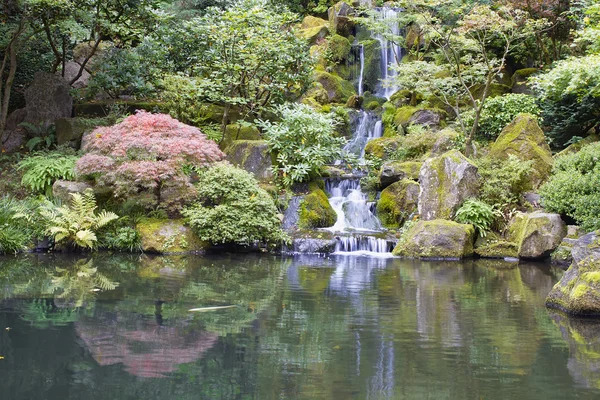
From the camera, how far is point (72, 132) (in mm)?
17422

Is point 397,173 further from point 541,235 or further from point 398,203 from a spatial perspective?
point 541,235

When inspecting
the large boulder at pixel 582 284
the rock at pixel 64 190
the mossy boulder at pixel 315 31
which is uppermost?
the mossy boulder at pixel 315 31

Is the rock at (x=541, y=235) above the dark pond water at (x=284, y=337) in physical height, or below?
above

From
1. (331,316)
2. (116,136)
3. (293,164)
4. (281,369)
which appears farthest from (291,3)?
(281,369)

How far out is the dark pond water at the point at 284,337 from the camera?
532cm

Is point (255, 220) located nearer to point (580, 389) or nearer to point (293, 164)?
point (293, 164)

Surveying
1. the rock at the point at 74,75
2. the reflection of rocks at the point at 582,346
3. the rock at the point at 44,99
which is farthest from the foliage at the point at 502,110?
the rock at the point at 74,75

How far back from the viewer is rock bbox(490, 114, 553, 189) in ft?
52.4

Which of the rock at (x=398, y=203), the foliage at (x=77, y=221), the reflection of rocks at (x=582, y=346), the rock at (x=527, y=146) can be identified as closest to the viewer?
the reflection of rocks at (x=582, y=346)

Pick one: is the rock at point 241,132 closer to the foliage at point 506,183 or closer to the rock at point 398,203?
the rock at point 398,203

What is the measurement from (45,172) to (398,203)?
9369 mm

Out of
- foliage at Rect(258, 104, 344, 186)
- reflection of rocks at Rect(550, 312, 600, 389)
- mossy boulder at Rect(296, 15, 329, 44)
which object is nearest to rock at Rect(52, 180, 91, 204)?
foliage at Rect(258, 104, 344, 186)

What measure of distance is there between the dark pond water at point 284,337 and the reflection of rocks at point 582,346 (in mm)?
22

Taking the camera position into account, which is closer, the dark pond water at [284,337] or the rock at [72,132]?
the dark pond water at [284,337]
